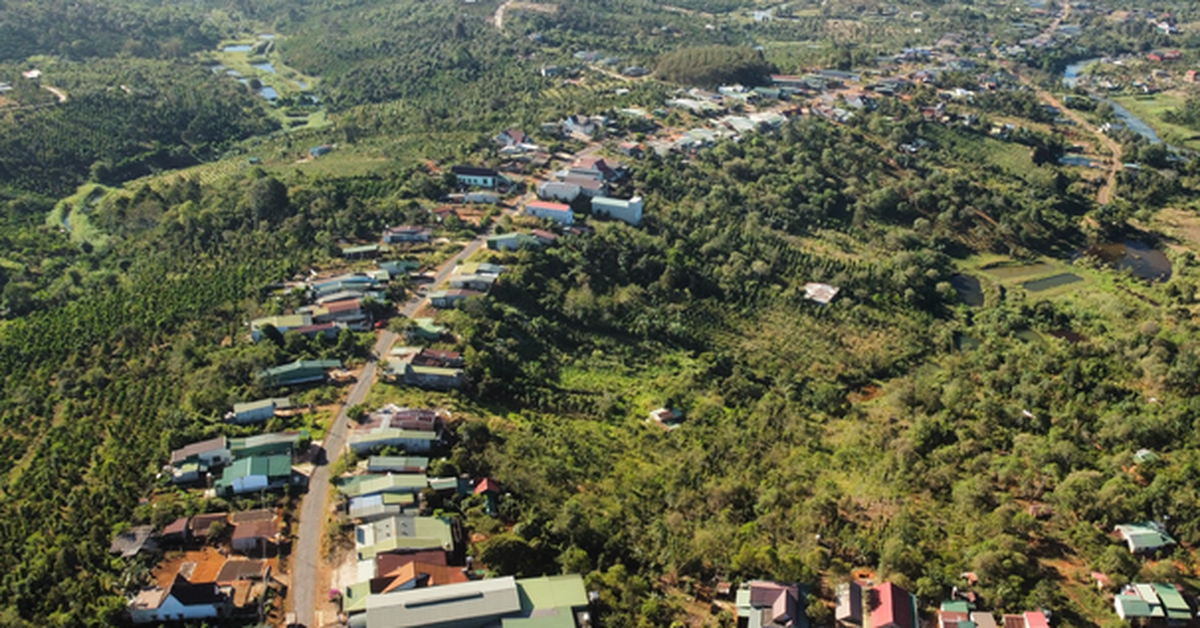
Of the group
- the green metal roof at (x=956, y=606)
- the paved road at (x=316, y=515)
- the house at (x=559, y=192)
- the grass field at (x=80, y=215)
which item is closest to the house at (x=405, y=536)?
the paved road at (x=316, y=515)

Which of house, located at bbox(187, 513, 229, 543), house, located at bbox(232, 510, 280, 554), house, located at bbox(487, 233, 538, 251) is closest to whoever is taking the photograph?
house, located at bbox(232, 510, 280, 554)

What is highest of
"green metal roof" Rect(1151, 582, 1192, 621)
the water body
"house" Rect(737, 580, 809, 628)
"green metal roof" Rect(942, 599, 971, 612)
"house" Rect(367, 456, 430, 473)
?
"house" Rect(367, 456, 430, 473)

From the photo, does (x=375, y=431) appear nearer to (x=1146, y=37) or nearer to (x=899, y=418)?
(x=899, y=418)

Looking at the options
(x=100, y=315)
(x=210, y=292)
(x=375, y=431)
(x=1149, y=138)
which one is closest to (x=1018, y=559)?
(x=375, y=431)

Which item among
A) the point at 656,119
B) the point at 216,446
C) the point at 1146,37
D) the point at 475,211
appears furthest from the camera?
the point at 1146,37

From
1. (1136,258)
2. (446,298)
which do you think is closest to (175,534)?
(446,298)

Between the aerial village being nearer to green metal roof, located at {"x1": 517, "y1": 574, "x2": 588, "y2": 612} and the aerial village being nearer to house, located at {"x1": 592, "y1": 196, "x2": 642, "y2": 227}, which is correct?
green metal roof, located at {"x1": 517, "y1": 574, "x2": 588, "y2": 612}

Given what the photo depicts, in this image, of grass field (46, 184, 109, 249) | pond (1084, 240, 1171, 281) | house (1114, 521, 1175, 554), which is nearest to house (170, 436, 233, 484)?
house (1114, 521, 1175, 554)

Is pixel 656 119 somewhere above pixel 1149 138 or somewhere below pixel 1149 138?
above
